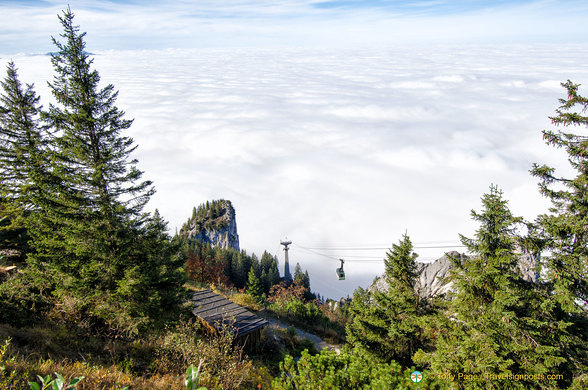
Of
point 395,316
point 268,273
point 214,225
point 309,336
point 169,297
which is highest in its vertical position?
point 169,297

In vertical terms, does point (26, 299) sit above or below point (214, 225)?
above

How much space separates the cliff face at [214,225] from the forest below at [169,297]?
115m

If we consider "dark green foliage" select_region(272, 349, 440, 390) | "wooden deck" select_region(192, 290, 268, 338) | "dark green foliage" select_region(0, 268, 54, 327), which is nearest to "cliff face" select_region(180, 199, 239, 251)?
"wooden deck" select_region(192, 290, 268, 338)

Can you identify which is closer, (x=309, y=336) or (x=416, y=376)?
(x=416, y=376)

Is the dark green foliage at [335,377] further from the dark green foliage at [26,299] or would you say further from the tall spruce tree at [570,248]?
the dark green foliage at [26,299]

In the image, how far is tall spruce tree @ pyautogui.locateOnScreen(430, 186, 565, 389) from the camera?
9.10 metres

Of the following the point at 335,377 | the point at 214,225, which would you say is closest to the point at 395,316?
the point at 335,377

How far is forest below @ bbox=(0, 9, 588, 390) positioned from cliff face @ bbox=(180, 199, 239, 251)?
4512 inches

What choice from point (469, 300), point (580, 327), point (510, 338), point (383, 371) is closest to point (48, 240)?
point (383, 371)

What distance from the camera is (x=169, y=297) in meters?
13.6

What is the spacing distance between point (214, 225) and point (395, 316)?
127574mm

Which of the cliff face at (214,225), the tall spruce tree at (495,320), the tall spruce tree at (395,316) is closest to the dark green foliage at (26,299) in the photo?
the tall spruce tree at (395,316)

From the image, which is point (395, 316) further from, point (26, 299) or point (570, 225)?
point (26, 299)

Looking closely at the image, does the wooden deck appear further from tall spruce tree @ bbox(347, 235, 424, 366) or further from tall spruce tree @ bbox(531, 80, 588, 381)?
tall spruce tree @ bbox(531, 80, 588, 381)
